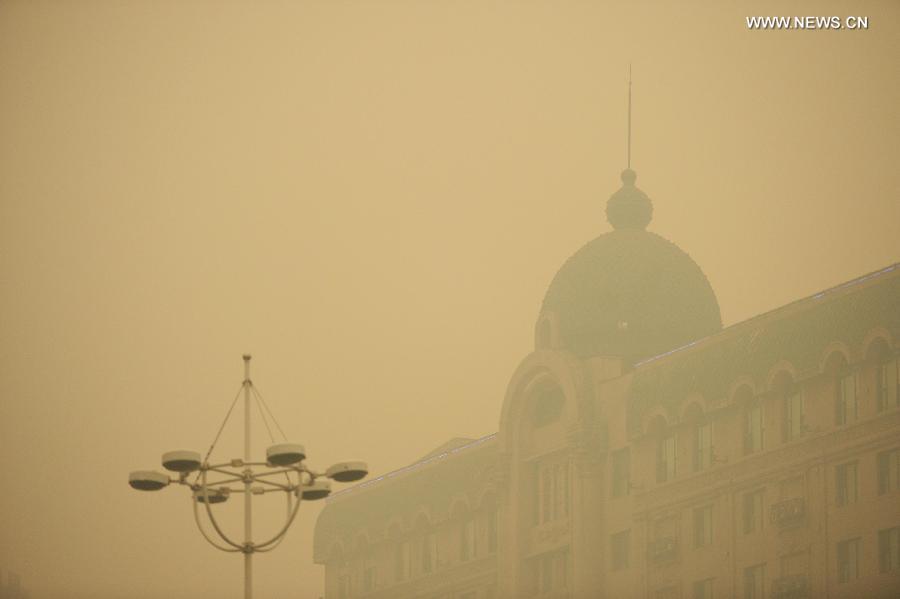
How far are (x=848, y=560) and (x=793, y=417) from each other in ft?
21.3

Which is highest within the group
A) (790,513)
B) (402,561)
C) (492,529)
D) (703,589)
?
(492,529)

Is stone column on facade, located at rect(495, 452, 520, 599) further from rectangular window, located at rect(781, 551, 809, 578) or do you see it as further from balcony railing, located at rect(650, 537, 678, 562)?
rectangular window, located at rect(781, 551, 809, 578)

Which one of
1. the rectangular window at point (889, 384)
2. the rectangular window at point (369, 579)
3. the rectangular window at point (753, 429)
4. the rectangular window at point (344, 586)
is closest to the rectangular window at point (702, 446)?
the rectangular window at point (753, 429)

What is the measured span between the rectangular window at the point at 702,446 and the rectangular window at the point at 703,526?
1613 mm

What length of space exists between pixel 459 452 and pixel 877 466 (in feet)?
91.1

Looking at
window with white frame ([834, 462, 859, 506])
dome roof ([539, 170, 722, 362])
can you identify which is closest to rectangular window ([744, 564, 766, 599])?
window with white frame ([834, 462, 859, 506])

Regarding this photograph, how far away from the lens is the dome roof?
111562 millimetres

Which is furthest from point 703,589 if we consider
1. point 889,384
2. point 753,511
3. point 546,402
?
point 546,402

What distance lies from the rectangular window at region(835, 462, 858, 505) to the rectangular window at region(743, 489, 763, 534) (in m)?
4.33

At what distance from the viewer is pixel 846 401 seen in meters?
94.2

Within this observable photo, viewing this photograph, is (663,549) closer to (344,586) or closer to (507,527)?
(507,527)

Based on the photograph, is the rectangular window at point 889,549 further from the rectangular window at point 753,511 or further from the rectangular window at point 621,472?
the rectangular window at point 621,472

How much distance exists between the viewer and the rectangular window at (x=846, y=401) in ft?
308

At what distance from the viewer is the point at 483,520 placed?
4488 inches
